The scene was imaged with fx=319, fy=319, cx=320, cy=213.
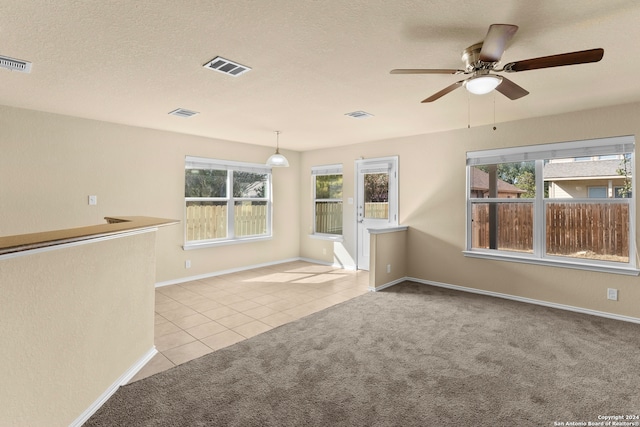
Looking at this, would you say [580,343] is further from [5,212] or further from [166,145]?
[5,212]

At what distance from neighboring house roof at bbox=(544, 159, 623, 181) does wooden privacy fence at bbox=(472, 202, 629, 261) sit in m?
0.35

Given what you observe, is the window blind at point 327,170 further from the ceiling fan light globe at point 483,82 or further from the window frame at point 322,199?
the ceiling fan light globe at point 483,82

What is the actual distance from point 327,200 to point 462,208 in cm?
278

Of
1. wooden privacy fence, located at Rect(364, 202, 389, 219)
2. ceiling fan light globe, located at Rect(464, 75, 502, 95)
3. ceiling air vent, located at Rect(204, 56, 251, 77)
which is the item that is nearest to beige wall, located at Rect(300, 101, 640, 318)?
wooden privacy fence, located at Rect(364, 202, 389, 219)

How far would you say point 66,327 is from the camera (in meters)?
1.81

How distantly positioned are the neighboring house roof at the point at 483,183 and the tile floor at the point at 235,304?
228 centimetres

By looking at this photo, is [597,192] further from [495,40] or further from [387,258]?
[495,40]

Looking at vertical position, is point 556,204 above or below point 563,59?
below

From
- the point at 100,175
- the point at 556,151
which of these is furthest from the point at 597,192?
the point at 100,175

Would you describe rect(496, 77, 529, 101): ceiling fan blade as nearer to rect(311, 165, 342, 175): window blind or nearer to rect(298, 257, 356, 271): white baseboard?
rect(311, 165, 342, 175): window blind

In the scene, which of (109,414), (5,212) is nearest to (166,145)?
(5,212)

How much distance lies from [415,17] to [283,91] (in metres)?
1.58

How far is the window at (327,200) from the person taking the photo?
6539mm

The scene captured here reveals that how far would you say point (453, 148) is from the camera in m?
4.87
